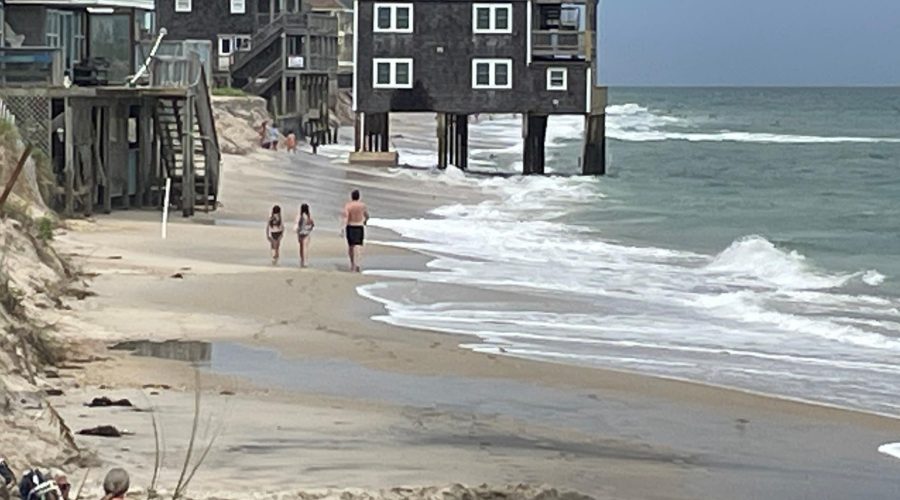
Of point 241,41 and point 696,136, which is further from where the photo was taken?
point 696,136

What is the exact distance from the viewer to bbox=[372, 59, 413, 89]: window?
189 ft

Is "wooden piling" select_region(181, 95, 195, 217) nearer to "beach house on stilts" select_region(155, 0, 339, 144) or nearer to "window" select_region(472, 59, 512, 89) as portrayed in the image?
"window" select_region(472, 59, 512, 89)

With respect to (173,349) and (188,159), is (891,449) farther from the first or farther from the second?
(188,159)

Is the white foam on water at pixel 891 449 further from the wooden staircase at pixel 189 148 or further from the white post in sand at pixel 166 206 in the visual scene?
the wooden staircase at pixel 189 148

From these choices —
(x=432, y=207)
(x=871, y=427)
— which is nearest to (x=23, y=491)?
(x=871, y=427)

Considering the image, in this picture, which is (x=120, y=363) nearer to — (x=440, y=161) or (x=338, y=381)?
(x=338, y=381)

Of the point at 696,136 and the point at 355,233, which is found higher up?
the point at 355,233

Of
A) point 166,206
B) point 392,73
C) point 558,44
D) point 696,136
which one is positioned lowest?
point 696,136

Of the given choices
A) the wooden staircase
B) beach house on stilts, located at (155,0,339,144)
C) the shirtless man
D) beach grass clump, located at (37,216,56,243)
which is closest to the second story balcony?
beach house on stilts, located at (155,0,339,144)

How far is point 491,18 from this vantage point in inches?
2243

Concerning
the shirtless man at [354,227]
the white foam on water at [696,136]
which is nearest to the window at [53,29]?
Result: the shirtless man at [354,227]

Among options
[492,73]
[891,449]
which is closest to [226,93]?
[492,73]

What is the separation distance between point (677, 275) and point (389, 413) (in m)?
14.2

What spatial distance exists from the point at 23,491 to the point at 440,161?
169ft
